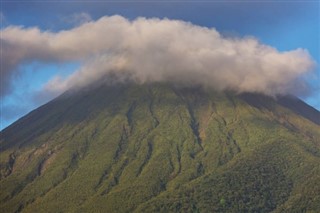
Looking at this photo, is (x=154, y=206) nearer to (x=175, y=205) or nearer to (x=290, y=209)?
(x=175, y=205)

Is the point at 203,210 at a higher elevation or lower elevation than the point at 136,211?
lower

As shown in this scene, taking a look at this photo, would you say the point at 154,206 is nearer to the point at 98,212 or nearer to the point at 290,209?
the point at 98,212

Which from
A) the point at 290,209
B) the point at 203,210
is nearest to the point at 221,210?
the point at 203,210

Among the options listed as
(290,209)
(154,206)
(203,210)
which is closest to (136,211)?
(154,206)

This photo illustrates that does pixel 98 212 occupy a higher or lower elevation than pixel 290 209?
higher

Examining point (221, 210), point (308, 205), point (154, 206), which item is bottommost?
point (308, 205)

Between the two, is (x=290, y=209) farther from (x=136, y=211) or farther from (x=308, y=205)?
(x=136, y=211)

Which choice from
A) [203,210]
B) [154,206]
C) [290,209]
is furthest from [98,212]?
[290,209]

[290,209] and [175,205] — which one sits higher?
[175,205]
